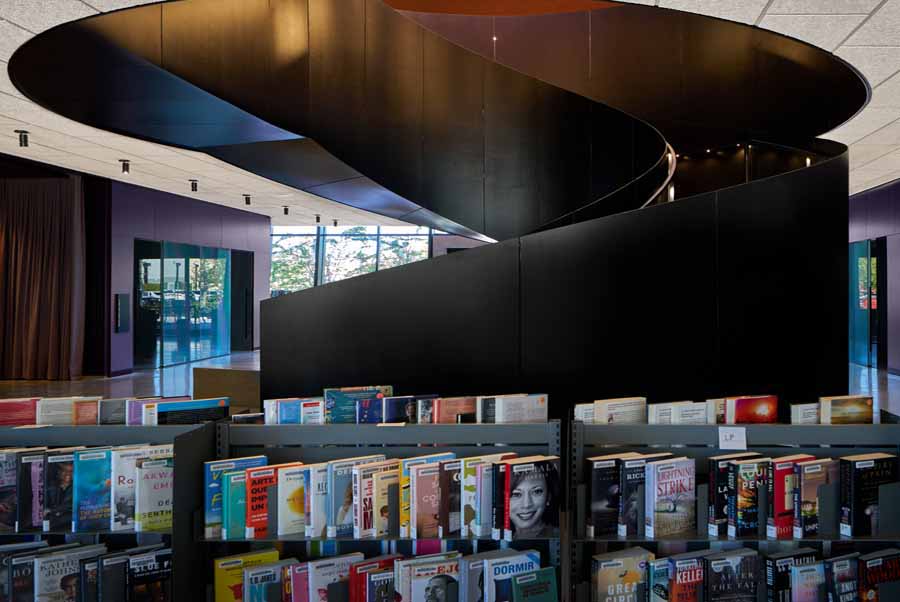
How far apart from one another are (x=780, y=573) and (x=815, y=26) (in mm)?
3572

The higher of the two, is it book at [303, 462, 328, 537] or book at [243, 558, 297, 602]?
book at [303, 462, 328, 537]

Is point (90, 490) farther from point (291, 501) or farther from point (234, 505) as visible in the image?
point (291, 501)

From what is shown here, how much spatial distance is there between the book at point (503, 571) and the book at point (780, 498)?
38.0 inches

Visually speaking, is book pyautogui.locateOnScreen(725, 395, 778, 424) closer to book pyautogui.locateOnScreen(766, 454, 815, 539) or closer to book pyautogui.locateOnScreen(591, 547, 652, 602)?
book pyautogui.locateOnScreen(766, 454, 815, 539)

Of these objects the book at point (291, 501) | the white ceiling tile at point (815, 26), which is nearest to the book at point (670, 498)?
the book at point (291, 501)

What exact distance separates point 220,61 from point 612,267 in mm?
3988

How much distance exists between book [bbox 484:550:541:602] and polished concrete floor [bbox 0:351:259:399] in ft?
24.0

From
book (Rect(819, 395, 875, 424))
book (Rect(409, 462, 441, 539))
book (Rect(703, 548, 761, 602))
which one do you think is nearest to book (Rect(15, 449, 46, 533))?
book (Rect(409, 462, 441, 539))

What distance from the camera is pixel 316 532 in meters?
2.98

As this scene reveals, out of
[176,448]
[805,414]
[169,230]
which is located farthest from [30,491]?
[169,230]

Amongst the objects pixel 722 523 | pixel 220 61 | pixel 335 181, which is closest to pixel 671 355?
pixel 722 523

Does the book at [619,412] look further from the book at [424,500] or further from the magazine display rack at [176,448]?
the magazine display rack at [176,448]

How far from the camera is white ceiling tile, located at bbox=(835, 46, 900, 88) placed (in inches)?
207

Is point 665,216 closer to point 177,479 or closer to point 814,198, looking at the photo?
point 814,198
